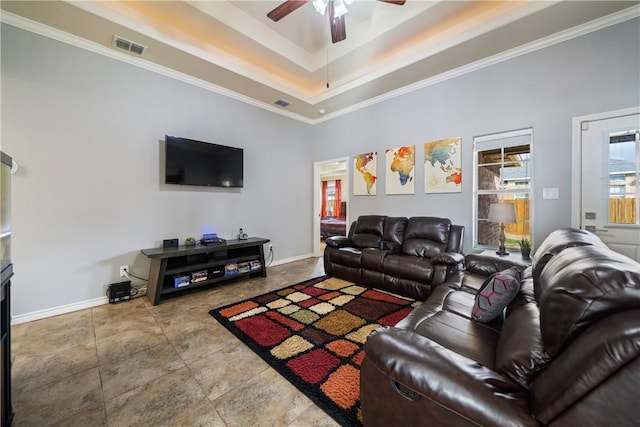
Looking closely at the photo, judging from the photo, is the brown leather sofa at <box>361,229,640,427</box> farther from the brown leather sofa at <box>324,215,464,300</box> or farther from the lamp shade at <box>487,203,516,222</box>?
the lamp shade at <box>487,203,516,222</box>

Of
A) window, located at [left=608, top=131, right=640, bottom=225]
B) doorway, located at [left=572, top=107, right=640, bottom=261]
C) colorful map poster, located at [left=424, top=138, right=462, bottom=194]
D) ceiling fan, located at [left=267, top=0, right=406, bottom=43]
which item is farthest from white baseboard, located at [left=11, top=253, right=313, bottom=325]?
window, located at [left=608, top=131, right=640, bottom=225]

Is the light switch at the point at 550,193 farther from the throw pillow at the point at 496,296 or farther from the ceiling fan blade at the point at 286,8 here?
the ceiling fan blade at the point at 286,8

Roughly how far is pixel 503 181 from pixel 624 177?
39.2 inches

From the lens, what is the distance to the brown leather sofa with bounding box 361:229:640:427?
23.1 inches

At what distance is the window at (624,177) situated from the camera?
7.71ft

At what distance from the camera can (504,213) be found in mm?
2734

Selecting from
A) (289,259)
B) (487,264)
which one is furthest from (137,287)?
(487,264)

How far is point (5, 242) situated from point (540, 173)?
450 centimetres

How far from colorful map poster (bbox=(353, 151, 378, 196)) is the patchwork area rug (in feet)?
6.11

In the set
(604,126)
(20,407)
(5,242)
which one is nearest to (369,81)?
(604,126)

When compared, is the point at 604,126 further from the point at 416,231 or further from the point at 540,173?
the point at 416,231

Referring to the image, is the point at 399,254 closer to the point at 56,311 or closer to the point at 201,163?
the point at 201,163

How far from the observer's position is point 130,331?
2197 millimetres

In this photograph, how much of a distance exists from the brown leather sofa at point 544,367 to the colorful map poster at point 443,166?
2.62 metres
